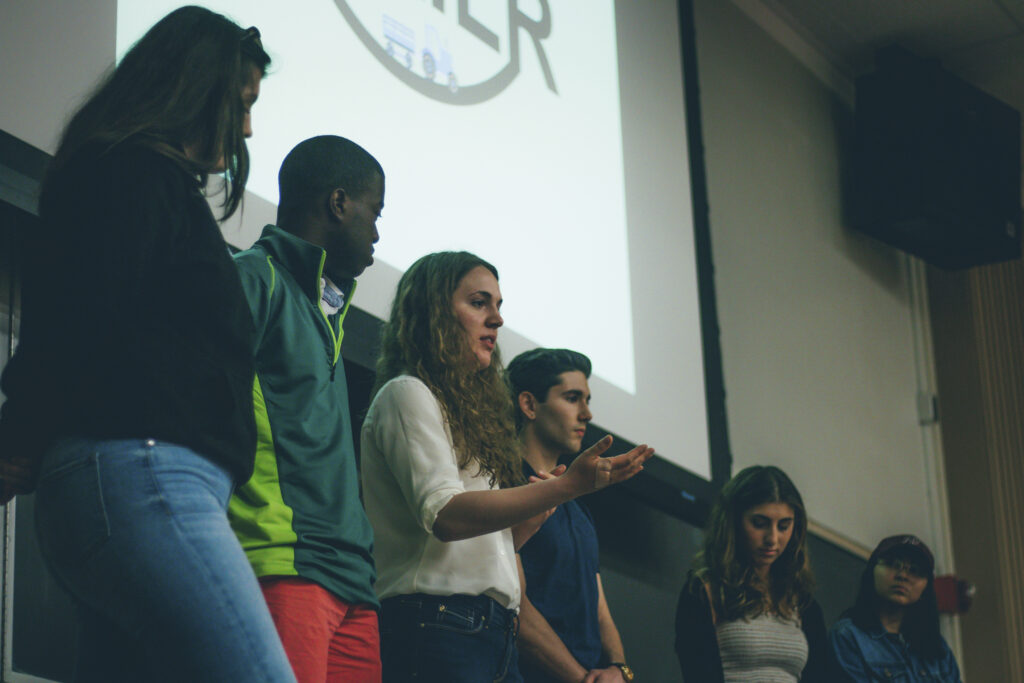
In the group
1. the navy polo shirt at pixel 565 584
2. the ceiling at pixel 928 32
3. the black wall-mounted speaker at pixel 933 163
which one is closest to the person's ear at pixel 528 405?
the navy polo shirt at pixel 565 584

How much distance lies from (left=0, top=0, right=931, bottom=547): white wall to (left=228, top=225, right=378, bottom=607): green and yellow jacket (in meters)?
2.64

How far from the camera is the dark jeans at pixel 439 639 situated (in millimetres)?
1674

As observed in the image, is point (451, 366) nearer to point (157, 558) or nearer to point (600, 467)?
point (600, 467)

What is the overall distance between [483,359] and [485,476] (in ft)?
0.64

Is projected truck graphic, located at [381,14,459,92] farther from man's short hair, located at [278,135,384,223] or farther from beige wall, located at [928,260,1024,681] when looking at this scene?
beige wall, located at [928,260,1024,681]

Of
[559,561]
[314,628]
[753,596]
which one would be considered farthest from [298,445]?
[753,596]

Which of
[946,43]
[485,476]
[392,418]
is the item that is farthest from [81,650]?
[946,43]

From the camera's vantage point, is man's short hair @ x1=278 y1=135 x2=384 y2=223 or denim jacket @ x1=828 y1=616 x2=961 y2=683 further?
denim jacket @ x1=828 y1=616 x2=961 y2=683

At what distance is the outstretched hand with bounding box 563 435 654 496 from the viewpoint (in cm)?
154

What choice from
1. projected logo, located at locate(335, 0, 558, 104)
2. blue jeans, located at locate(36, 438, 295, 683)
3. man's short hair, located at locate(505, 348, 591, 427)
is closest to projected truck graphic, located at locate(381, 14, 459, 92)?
projected logo, located at locate(335, 0, 558, 104)

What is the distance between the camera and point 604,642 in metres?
2.47

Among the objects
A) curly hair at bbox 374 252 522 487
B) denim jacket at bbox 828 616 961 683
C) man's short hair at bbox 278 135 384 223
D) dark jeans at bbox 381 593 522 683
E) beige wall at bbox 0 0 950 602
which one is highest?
beige wall at bbox 0 0 950 602

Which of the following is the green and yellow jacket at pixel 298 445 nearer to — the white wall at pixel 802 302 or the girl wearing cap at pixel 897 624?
the girl wearing cap at pixel 897 624

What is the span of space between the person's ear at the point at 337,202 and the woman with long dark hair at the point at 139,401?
405 millimetres
